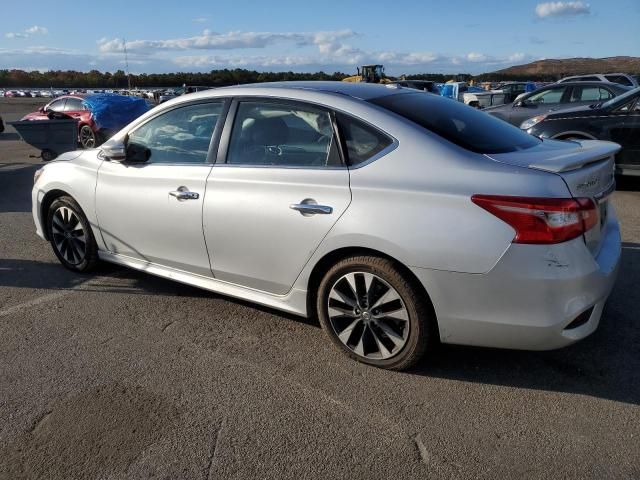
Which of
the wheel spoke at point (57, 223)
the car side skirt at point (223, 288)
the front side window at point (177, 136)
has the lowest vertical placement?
the car side skirt at point (223, 288)

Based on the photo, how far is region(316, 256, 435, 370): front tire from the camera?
120 inches

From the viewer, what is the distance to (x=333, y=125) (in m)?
3.34

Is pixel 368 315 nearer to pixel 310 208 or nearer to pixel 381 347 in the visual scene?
pixel 381 347

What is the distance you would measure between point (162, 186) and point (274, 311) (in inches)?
49.7

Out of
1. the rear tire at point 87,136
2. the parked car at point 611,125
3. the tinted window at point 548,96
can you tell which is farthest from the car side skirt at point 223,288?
the rear tire at point 87,136

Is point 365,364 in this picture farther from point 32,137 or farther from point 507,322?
point 32,137

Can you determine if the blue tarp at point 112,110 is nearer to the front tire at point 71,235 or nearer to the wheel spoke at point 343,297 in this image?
the front tire at point 71,235

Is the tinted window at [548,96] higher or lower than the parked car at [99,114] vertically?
higher

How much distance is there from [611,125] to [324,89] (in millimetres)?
6211

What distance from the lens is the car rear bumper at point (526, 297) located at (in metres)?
2.70

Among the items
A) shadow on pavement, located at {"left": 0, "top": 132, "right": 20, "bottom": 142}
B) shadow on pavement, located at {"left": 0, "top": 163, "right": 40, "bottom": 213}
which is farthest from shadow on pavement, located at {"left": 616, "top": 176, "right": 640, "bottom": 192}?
shadow on pavement, located at {"left": 0, "top": 132, "right": 20, "bottom": 142}

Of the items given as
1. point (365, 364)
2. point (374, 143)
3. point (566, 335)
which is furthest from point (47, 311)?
point (566, 335)

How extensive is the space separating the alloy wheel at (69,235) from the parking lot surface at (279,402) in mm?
758

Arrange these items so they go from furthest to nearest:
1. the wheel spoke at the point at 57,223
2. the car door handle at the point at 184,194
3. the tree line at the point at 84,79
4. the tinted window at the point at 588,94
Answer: the tree line at the point at 84,79, the tinted window at the point at 588,94, the wheel spoke at the point at 57,223, the car door handle at the point at 184,194
